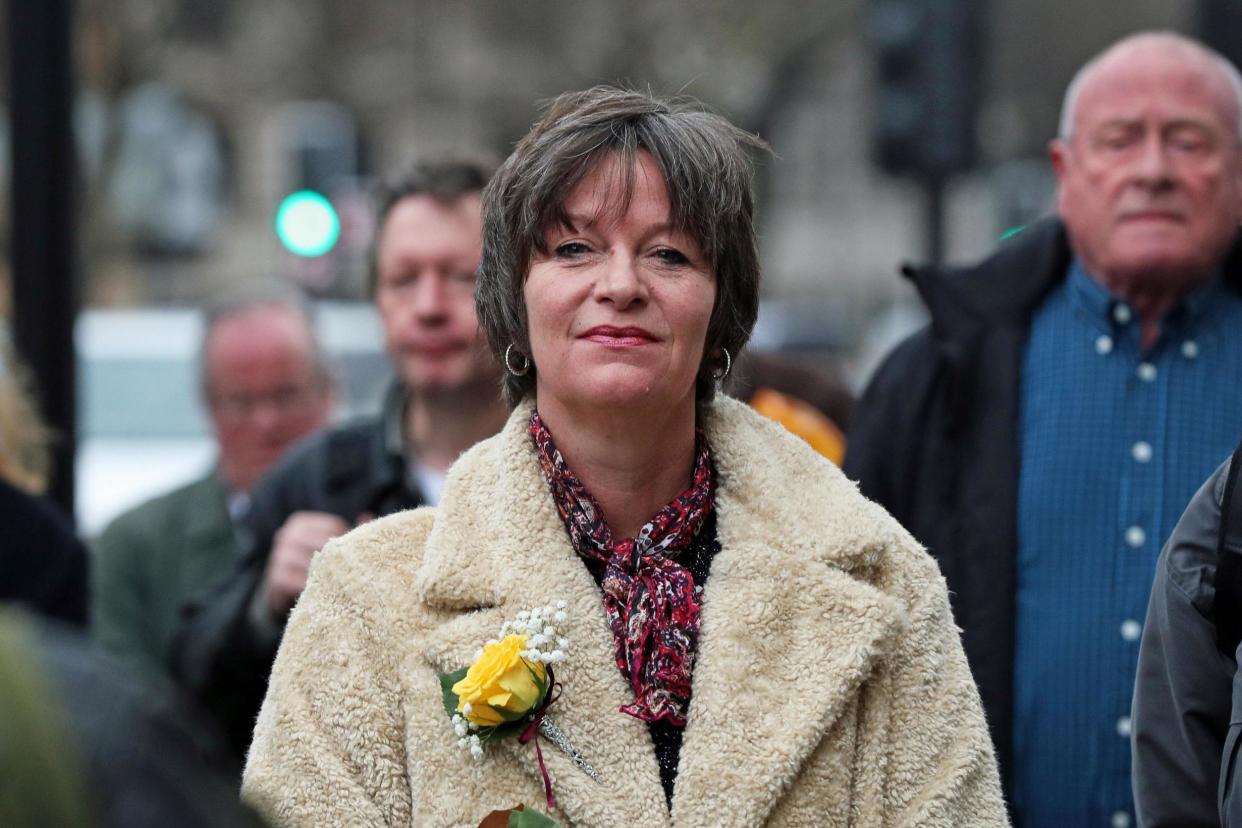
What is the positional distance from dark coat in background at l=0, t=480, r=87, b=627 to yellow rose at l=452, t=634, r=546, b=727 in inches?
68.5

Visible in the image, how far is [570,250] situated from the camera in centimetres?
294

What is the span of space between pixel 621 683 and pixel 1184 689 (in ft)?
2.94

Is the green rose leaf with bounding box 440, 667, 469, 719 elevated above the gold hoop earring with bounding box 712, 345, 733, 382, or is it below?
below

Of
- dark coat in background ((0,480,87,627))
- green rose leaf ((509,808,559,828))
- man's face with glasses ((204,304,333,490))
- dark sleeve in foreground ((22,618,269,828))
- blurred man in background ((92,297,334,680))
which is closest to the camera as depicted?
dark sleeve in foreground ((22,618,269,828))

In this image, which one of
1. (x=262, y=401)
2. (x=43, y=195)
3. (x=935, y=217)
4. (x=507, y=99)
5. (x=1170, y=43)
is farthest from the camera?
(x=507, y=99)

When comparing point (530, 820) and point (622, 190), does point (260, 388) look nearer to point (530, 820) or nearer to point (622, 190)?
point (622, 190)

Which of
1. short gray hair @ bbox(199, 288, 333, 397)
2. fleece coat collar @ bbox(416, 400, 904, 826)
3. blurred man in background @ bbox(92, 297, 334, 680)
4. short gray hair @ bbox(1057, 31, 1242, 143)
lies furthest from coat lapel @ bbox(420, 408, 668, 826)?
short gray hair @ bbox(199, 288, 333, 397)

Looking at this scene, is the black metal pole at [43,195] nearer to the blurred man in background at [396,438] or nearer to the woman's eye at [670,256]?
the blurred man in background at [396,438]

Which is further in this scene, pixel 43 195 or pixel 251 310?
pixel 251 310

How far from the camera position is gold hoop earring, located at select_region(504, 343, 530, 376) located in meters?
3.05

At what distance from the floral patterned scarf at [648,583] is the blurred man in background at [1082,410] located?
111 cm

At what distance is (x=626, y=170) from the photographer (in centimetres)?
290

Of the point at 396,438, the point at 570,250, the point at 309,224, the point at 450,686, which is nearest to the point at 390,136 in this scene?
the point at 309,224

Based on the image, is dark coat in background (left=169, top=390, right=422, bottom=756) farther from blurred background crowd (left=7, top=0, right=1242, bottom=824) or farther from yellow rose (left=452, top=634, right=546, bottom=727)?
blurred background crowd (left=7, top=0, right=1242, bottom=824)
